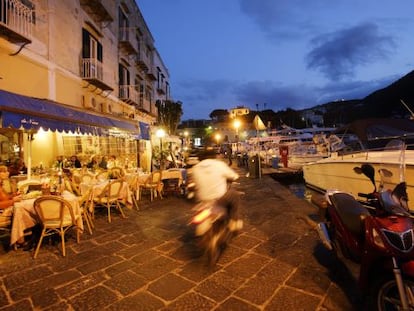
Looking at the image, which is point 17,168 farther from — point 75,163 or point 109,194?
point 109,194

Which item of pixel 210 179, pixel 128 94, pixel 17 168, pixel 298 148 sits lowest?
pixel 17 168

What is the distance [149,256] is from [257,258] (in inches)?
63.9

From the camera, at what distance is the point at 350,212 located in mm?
3135

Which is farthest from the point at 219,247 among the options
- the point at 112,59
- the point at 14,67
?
the point at 112,59

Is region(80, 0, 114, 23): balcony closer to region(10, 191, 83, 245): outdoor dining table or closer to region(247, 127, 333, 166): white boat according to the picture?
region(10, 191, 83, 245): outdoor dining table

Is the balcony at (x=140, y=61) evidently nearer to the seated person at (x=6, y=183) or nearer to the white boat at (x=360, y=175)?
the white boat at (x=360, y=175)

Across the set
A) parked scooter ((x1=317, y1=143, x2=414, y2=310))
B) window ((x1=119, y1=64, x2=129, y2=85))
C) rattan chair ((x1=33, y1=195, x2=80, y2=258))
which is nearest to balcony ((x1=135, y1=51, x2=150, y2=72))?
window ((x1=119, y1=64, x2=129, y2=85))

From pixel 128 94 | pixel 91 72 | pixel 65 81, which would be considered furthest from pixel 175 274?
pixel 128 94

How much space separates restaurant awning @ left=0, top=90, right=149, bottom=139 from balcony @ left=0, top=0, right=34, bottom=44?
232 centimetres

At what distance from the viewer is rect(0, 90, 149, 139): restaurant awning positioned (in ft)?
17.2

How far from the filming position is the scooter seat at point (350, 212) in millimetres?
2937

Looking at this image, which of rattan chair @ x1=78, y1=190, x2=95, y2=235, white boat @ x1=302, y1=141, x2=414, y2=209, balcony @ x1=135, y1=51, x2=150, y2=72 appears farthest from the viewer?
balcony @ x1=135, y1=51, x2=150, y2=72

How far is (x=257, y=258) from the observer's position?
4113 millimetres

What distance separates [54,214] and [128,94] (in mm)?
14624
